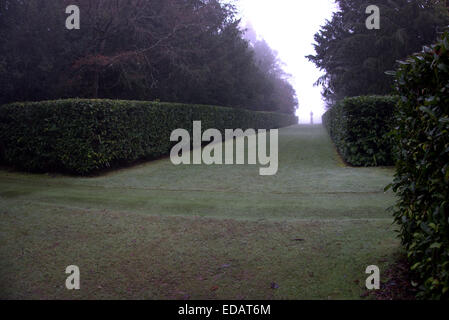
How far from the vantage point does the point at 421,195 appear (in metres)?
2.60

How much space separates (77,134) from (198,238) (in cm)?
643

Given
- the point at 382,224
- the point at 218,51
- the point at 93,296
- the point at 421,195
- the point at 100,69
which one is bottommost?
the point at 93,296

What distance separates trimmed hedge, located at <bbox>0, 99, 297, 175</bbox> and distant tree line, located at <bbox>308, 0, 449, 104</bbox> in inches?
413

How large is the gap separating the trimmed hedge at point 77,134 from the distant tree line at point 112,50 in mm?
1956

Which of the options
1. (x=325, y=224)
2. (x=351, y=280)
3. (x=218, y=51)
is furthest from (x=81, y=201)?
(x=218, y=51)

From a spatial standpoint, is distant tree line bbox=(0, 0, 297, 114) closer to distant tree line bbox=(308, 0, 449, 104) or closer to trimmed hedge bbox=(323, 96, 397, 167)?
distant tree line bbox=(308, 0, 449, 104)

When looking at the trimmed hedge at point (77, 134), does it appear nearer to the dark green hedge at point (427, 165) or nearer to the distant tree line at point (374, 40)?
the dark green hedge at point (427, 165)

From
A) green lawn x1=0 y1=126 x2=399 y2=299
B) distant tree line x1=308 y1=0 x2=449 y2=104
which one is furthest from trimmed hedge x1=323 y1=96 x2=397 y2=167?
distant tree line x1=308 y1=0 x2=449 y2=104

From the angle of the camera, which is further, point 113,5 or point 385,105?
point 113,5

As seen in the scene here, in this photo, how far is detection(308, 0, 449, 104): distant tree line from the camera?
1448cm

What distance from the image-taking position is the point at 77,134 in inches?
364

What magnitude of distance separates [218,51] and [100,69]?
7206mm

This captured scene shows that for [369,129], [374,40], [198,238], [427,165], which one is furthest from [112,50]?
[427,165]
